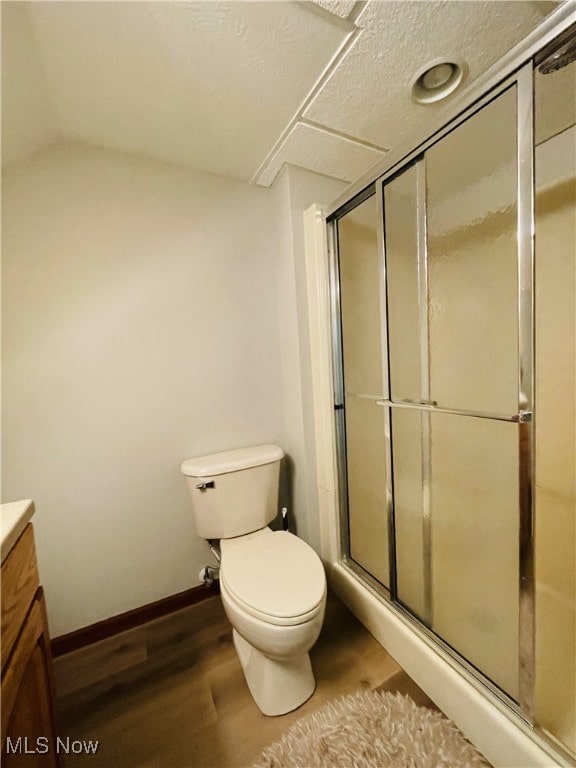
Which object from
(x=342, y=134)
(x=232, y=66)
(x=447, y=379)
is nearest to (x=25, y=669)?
(x=447, y=379)

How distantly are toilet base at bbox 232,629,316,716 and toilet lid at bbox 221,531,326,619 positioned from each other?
193 millimetres

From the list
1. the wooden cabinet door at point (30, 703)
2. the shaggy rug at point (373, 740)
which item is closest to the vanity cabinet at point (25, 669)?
the wooden cabinet door at point (30, 703)

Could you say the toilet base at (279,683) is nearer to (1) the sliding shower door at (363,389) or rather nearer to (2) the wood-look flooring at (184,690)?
(2) the wood-look flooring at (184,690)

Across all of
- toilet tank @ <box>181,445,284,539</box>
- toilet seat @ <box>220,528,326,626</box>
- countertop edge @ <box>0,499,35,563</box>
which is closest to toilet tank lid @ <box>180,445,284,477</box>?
toilet tank @ <box>181,445,284,539</box>

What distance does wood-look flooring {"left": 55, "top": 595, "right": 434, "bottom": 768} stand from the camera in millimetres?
902

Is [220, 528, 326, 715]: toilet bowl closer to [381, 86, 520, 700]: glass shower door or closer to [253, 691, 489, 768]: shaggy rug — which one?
[253, 691, 489, 768]: shaggy rug

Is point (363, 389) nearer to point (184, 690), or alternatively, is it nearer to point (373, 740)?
point (373, 740)

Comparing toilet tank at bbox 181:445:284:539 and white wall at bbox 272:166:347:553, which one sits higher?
white wall at bbox 272:166:347:553

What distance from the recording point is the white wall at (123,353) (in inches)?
44.6

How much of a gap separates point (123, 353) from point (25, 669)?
0.98 metres

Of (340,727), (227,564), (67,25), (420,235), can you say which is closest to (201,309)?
(67,25)

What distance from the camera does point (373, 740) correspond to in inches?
34.7

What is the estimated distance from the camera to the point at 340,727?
3.02 ft

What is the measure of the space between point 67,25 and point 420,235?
3.89ft
